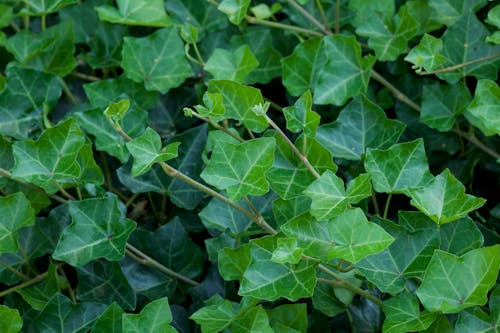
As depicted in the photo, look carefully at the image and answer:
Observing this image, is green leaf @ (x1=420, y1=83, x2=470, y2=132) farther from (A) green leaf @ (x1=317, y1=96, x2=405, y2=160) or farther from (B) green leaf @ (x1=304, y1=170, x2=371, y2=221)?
(B) green leaf @ (x1=304, y1=170, x2=371, y2=221)

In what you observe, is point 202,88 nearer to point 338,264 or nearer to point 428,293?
point 338,264

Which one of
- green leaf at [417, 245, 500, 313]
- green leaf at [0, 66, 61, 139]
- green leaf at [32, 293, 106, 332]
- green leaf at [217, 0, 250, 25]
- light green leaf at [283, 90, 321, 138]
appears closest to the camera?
green leaf at [417, 245, 500, 313]

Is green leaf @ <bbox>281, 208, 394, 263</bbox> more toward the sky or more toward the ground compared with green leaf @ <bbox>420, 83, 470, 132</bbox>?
more toward the sky

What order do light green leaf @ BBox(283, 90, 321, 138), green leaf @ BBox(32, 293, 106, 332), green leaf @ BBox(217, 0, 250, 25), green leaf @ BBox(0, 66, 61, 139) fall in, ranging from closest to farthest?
light green leaf @ BBox(283, 90, 321, 138) < green leaf @ BBox(32, 293, 106, 332) < green leaf @ BBox(217, 0, 250, 25) < green leaf @ BBox(0, 66, 61, 139)

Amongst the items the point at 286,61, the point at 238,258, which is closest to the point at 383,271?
the point at 238,258

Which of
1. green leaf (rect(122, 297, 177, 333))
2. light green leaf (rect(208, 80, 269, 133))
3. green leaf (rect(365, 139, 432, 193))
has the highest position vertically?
light green leaf (rect(208, 80, 269, 133))

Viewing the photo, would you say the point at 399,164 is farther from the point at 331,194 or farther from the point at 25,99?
the point at 25,99

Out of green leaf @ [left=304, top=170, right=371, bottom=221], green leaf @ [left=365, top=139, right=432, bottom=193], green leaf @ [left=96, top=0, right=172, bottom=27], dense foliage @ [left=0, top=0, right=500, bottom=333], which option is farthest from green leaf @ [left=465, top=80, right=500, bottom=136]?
green leaf @ [left=96, top=0, right=172, bottom=27]
